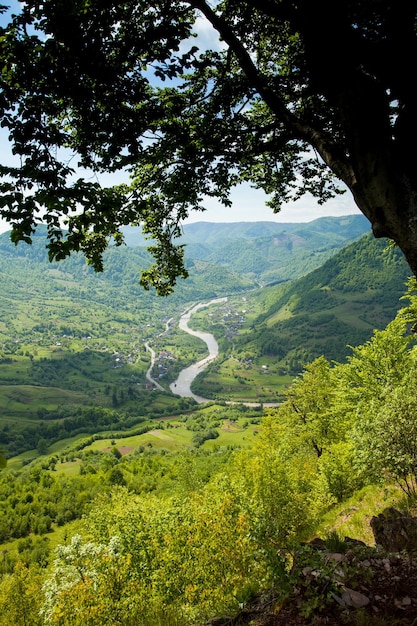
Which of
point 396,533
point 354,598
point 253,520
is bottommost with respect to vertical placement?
point 253,520

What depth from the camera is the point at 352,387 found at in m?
29.6

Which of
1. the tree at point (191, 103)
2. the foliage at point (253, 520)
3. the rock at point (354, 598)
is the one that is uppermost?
the tree at point (191, 103)

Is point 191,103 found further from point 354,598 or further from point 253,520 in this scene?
point 253,520

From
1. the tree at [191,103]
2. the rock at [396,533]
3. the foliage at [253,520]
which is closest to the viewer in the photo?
the tree at [191,103]

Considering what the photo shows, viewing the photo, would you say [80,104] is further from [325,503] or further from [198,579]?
[325,503]

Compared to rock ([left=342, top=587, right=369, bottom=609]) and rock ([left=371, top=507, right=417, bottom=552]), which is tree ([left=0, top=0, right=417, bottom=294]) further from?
rock ([left=371, top=507, right=417, bottom=552])

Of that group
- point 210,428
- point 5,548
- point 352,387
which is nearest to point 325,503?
point 352,387

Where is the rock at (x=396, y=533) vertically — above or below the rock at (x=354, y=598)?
below

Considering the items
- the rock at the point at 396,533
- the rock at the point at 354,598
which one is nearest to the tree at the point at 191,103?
the rock at the point at 354,598

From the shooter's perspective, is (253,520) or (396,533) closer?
(396,533)

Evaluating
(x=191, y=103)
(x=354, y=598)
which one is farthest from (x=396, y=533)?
(x=191, y=103)

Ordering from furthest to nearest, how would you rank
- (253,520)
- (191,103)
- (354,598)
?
1. (253,520)
2. (191,103)
3. (354,598)

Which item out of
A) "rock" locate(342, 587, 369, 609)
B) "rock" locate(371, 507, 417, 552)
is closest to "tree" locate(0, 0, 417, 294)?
"rock" locate(342, 587, 369, 609)

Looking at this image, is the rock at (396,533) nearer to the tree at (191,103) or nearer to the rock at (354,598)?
the rock at (354,598)
